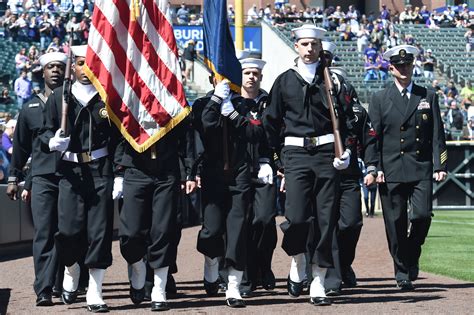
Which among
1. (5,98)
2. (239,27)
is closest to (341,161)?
(239,27)

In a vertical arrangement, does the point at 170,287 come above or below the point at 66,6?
below

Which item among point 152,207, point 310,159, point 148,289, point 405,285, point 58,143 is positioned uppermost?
point 58,143

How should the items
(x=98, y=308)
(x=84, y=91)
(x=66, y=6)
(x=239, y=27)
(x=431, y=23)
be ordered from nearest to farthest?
(x=98, y=308) < (x=84, y=91) < (x=239, y=27) < (x=66, y=6) < (x=431, y=23)

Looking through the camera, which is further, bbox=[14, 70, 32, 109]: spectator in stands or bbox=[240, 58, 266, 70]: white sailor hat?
bbox=[14, 70, 32, 109]: spectator in stands

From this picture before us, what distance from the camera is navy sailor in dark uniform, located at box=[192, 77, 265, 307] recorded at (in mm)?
10953

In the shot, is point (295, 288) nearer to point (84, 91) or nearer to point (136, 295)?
point (136, 295)

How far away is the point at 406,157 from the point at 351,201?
837 mm

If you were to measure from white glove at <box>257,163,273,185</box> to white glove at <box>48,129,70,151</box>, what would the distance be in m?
1.95

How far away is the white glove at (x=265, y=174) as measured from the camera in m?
11.5

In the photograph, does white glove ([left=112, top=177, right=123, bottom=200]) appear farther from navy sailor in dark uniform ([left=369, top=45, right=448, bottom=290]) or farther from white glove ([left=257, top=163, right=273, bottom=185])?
navy sailor in dark uniform ([left=369, top=45, right=448, bottom=290])

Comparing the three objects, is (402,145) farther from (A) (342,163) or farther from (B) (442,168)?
(A) (342,163)

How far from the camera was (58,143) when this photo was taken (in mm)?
10500

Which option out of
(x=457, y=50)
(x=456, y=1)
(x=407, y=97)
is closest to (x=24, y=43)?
(x=457, y=50)

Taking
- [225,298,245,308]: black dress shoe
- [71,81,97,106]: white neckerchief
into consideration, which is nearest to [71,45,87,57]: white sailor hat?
[71,81,97,106]: white neckerchief
